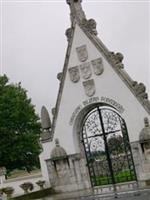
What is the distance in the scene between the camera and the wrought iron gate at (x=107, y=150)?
2508cm

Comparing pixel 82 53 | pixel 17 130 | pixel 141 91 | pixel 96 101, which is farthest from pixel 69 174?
pixel 17 130

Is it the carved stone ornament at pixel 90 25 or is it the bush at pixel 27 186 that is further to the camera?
the bush at pixel 27 186

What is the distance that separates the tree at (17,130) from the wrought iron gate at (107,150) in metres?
18.8

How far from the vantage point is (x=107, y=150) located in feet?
84.0

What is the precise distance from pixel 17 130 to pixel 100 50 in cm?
2248

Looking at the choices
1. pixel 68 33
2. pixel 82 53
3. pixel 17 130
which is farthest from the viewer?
pixel 17 130

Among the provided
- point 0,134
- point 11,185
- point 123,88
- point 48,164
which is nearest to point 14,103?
point 0,134

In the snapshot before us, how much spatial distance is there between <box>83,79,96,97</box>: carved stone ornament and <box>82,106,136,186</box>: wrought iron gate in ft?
2.64

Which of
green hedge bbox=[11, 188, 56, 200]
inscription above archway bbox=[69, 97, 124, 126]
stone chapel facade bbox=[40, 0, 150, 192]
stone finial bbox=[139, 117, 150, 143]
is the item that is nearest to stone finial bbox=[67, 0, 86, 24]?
stone chapel facade bbox=[40, 0, 150, 192]

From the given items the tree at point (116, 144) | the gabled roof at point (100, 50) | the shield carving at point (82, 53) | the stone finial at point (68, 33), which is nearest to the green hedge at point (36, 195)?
the gabled roof at point (100, 50)

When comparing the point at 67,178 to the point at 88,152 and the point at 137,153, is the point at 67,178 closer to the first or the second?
the point at 88,152

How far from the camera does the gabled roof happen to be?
78.2 ft

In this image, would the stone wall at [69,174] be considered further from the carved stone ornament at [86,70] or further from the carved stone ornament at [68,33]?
the carved stone ornament at [68,33]

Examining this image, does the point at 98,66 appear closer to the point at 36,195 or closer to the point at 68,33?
the point at 68,33
